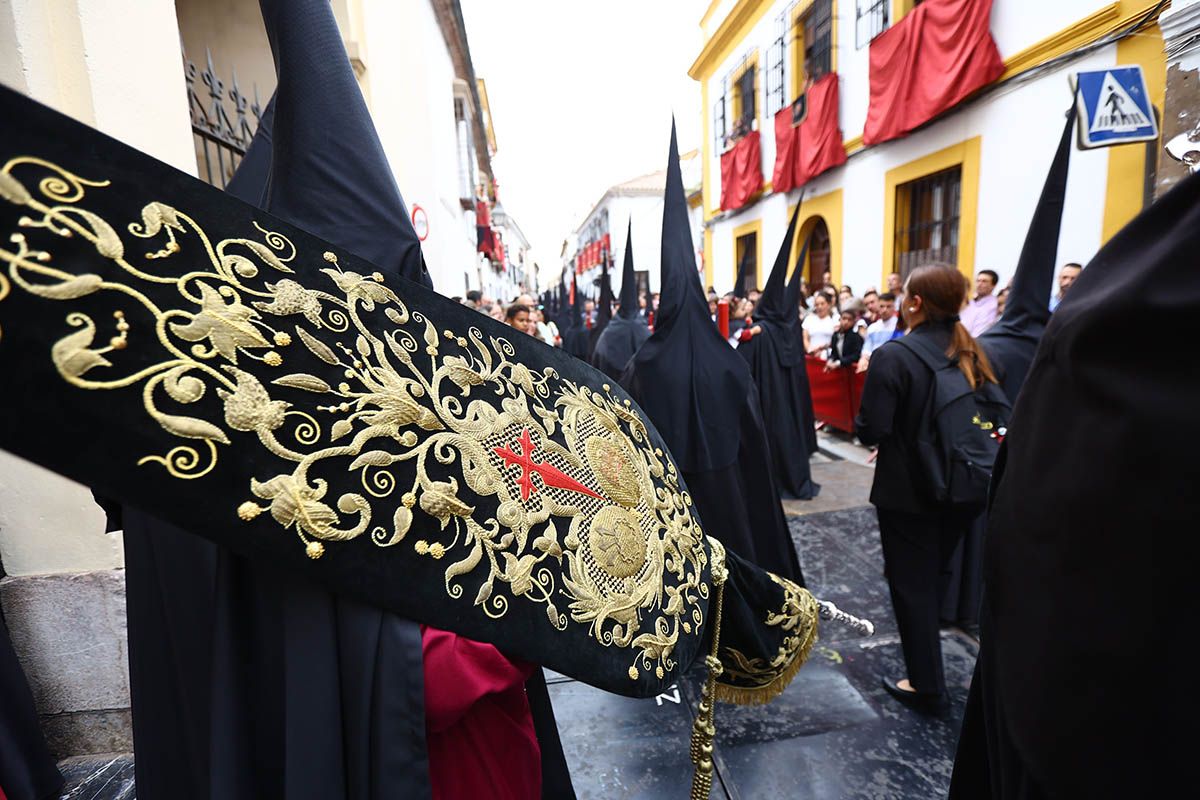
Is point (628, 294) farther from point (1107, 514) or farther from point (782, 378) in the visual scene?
point (1107, 514)

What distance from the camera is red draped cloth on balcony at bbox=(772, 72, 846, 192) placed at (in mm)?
10844

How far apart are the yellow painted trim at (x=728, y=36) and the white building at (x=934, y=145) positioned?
0.16ft

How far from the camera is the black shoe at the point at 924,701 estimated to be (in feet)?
8.18

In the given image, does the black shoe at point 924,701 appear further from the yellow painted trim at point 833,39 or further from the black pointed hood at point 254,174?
the yellow painted trim at point 833,39

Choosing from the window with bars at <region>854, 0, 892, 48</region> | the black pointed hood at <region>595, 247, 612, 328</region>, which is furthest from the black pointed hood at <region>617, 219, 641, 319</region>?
the window with bars at <region>854, 0, 892, 48</region>

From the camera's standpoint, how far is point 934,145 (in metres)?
8.73

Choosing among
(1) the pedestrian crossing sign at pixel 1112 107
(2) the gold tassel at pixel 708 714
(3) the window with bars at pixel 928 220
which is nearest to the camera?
(2) the gold tassel at pixel 708 714

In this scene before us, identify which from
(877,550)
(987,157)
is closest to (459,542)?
(877,550)

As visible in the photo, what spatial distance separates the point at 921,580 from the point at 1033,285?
1791 mm

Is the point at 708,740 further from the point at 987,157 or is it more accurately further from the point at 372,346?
the point at 987,157

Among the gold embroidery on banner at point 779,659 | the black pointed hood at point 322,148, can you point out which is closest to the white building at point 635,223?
the gold embroidery on banner at point 779,659

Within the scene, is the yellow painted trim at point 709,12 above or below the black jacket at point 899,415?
above

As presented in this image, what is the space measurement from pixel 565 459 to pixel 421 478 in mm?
313

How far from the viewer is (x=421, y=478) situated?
0.85 meters
